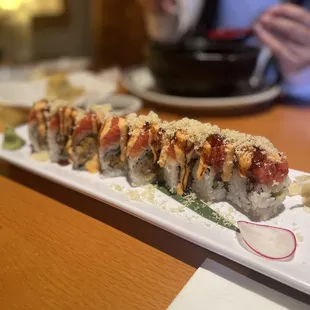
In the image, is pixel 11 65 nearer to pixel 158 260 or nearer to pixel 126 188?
pixel 126 188

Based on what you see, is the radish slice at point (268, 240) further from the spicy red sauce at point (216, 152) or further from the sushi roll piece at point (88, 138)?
the sushi roll piece at point (88, 138)

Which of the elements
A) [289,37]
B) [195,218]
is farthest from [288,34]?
[195,218]

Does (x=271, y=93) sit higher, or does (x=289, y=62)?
(x=289, y=62)

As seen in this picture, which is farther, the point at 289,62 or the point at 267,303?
the point at 289,62

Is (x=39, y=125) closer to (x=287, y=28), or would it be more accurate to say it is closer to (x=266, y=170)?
(x=266, y=170)

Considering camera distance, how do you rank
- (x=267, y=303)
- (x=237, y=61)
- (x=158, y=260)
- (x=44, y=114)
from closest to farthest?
(x=267, y=303) < (x=158, y=260) < (x=44, y=114) < (x=237, y=61)

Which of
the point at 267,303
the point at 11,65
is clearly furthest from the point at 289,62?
the point at 11,65

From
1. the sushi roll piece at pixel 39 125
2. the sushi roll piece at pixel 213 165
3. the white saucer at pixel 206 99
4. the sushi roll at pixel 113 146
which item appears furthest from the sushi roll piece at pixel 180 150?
the white saucer at pixel 206 99

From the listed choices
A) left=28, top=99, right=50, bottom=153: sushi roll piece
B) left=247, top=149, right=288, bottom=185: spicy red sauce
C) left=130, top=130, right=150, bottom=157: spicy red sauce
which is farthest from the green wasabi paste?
left=247, top=149, right=288, bottom=185: spicy red sauce
